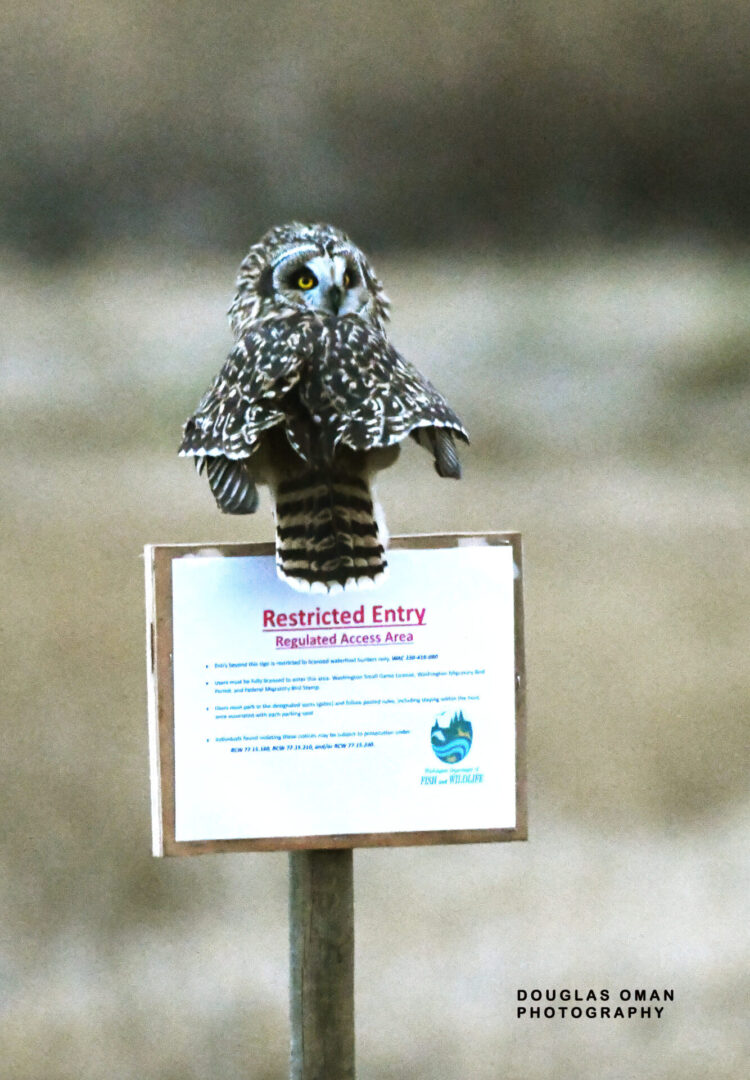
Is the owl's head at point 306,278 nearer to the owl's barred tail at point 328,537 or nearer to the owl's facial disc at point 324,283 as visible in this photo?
the owl's facial disc at point 324,283

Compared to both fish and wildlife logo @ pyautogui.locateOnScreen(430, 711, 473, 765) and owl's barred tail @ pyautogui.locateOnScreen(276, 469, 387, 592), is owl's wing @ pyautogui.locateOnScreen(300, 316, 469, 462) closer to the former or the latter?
owl's barred tail @ pyautogui.locateOnScreen(276, 469, 387, 592)

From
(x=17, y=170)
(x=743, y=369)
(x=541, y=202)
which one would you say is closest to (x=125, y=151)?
(x=17, y=170)

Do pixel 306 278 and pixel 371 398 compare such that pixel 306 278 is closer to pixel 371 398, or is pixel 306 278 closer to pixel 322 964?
pixel 371 398

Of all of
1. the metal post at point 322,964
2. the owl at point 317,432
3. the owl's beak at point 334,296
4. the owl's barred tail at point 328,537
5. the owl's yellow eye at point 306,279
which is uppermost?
the owl's yellow eye at point 306,279

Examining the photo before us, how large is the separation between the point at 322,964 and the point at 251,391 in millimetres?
599

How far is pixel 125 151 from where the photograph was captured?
4.91m

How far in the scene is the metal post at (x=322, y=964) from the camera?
143 centimetres

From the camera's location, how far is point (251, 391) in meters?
1.37

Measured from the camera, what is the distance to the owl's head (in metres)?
1.58

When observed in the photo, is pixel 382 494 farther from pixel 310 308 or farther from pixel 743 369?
pixel 310 308

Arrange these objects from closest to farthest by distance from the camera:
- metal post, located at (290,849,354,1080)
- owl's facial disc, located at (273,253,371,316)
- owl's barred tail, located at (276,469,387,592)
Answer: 1. owl's barred tail, located at (276,469,387,592)
2. metal post, located at (290,849,354,1080)
3. owl's facial disc, located at (273,253,371,316)

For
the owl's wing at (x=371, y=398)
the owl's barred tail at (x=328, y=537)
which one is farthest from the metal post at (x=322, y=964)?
the owl's wing at (x=371, y=398)

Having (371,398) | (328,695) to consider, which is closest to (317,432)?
(371,398)

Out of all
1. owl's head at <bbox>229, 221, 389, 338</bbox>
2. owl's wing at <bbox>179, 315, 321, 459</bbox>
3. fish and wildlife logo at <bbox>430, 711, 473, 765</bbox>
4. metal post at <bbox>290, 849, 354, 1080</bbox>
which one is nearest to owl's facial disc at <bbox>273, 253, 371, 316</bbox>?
owl's head at <bbox>229, 221, 389, 338</bbox>
